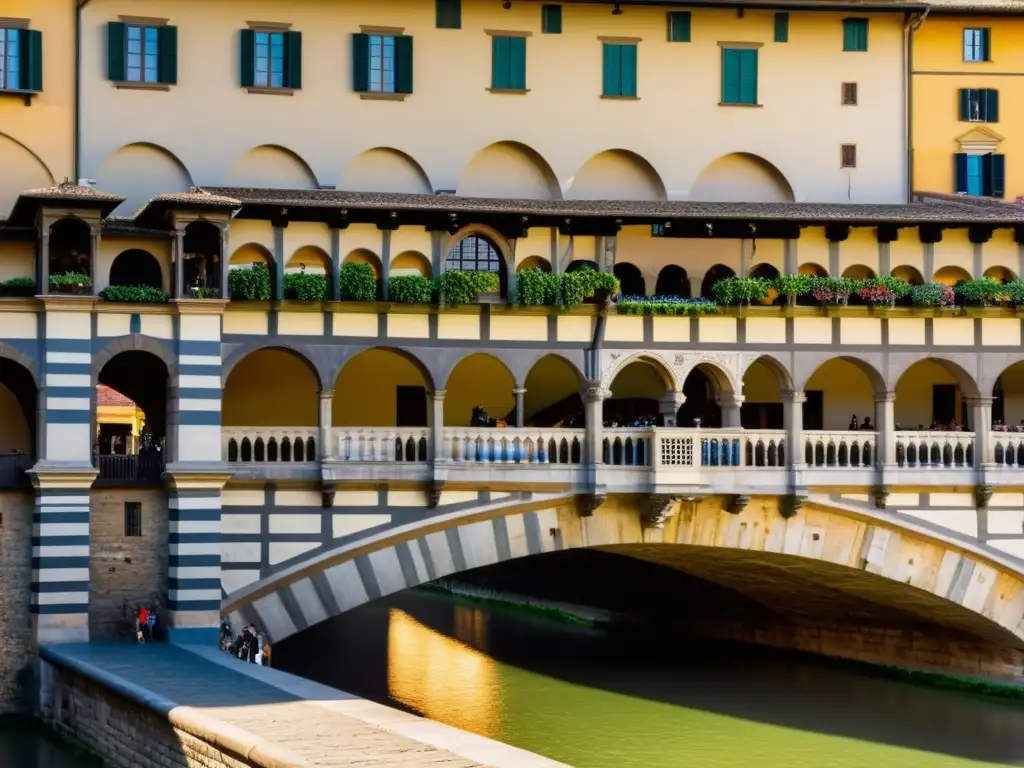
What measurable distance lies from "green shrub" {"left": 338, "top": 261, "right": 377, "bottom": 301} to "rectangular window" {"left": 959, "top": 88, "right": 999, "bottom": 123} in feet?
52.0

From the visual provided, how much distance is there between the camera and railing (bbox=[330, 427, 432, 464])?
123 ft

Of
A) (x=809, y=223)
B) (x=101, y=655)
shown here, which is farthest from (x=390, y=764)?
(x=809, y=223)

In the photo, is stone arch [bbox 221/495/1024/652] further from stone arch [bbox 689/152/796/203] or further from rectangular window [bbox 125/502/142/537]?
stone arch [bbox 689/152/796/203]

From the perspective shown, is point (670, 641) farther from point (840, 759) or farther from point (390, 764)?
point (390, 764)

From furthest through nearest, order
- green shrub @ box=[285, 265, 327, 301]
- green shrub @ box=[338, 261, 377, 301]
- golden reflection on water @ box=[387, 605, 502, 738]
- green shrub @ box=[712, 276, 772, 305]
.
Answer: green shrub @ box=[712, 276, 772, 305] → golden reflection on water @ box=[387, 605, 502, 738] → green shrub @ box=[338, 261, 377, 301] → green shrub @ box=[285, 265, 327, 301]

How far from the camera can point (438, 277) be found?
125 ft

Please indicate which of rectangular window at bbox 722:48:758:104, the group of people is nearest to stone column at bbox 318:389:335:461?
the group of people

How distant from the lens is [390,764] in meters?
22.5

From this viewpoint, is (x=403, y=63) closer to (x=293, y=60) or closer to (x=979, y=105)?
(x=293, y=60)

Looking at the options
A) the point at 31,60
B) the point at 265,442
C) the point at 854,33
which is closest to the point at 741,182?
the point at 854,33

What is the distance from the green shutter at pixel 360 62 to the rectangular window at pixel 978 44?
14240mm

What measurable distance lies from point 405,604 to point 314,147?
25.6 metres

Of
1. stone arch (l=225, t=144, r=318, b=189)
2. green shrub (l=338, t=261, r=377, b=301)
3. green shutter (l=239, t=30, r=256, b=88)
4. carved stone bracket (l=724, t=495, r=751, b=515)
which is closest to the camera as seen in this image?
green shrub (l=338, t=261, r=377, b=301)

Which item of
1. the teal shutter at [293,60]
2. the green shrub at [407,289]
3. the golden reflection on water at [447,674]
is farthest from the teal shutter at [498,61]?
the golden reflection on water at [447,674]
